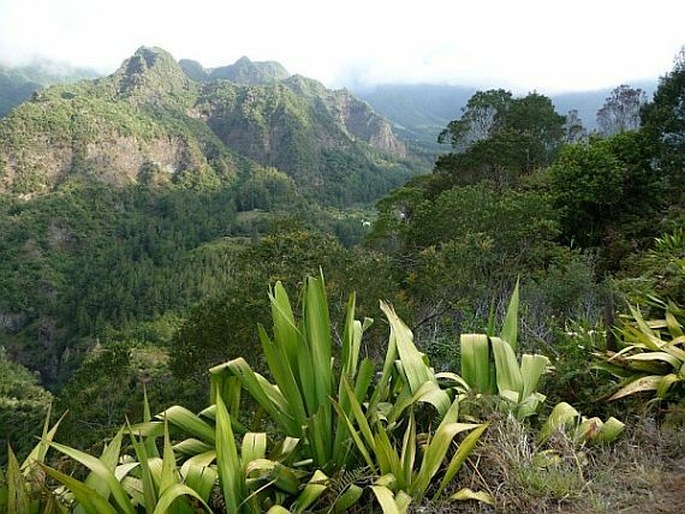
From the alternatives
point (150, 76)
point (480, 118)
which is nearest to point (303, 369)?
point (480, 118)

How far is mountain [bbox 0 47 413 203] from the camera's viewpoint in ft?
304

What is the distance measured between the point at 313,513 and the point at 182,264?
6666cm

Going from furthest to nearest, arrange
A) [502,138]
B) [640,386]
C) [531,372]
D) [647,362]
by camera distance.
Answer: [502,138] → [647,362] → [531,372] → [640,386]

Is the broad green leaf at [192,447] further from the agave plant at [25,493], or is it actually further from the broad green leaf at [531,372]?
the broad green leaf at [531,372]

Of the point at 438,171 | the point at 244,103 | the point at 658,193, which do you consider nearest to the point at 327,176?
the point at 244,103

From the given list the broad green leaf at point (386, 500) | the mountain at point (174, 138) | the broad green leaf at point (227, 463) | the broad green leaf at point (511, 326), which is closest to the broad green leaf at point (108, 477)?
the broad green leaf at point (227, 463)

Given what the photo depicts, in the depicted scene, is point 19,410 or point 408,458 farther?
point 19,410

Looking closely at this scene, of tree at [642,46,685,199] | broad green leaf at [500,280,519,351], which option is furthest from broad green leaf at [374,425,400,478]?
tree at [642,46,685,199]

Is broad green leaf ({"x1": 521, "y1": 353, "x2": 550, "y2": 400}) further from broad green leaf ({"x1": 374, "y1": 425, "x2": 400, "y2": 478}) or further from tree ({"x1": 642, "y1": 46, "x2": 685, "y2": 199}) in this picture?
tree ({"x1": 642, "y1": 46, "x2": 685, "y2": 199})

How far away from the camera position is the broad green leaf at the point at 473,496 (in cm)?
175

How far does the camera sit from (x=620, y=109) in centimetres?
4200

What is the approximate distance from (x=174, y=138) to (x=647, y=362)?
113959 mm

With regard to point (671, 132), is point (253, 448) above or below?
below

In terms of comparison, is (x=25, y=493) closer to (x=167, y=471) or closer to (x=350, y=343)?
(x=167, y=471)
